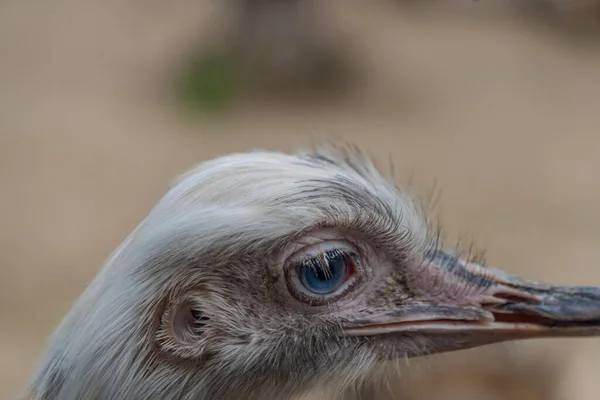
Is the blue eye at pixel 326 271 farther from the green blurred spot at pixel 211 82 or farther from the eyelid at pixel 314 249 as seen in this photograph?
the green blurred spot at pixel 211 82

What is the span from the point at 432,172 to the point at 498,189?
1.44 ft

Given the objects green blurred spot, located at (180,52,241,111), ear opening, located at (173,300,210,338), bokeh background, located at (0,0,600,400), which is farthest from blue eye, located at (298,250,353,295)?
green blurred spot, located at (180,52,241,111)

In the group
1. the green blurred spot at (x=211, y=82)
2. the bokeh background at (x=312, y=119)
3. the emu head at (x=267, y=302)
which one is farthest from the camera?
the green blurred spot at (x=211, y=82)

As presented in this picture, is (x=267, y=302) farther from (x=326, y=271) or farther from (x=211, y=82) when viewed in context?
(x=211, y=82)

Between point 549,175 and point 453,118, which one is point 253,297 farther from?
point 453,118

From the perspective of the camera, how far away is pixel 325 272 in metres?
1.74

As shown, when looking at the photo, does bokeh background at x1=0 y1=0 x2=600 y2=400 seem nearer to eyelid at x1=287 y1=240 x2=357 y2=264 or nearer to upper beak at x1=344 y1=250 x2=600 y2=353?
upper beak at x1=344 y1=250 x2=600 y2=353

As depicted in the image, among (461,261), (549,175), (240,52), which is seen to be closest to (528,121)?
(549,175)

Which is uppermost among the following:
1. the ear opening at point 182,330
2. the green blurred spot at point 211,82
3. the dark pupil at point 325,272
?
the green blurred spot at point 211,82

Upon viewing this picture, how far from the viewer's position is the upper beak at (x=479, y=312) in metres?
1.76

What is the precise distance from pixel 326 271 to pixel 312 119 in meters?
5.54

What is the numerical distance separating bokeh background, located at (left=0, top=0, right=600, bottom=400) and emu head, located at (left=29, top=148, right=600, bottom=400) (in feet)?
4.51

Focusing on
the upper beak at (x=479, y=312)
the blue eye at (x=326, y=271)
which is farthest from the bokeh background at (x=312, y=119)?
the blue eye at (x=326, y=271)

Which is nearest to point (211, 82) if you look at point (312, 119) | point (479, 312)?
point (312, 119)
